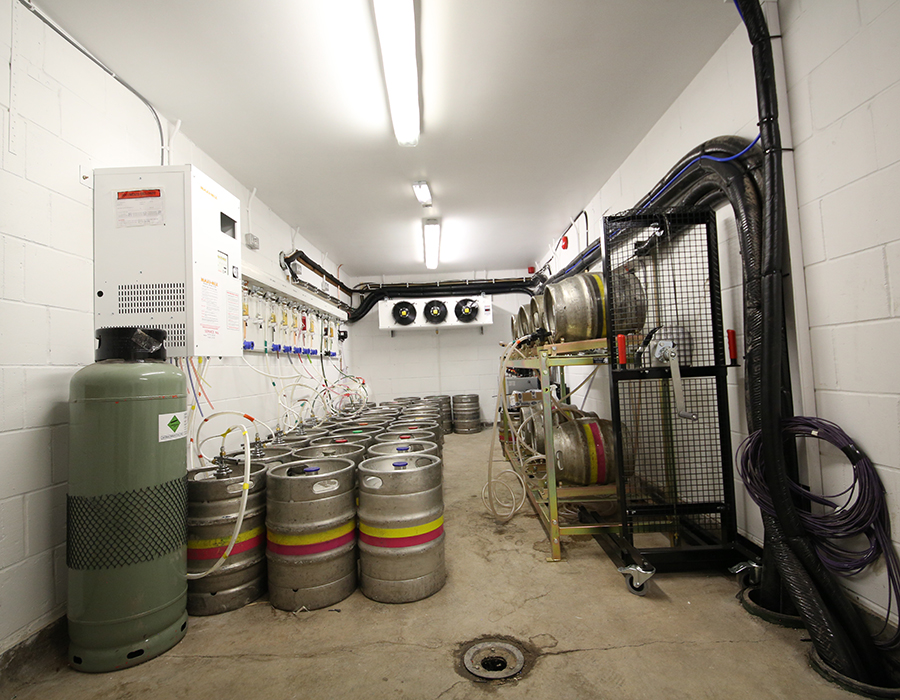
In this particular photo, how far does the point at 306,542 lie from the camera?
176 centimetres

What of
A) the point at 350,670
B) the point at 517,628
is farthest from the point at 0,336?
the point at 517,628

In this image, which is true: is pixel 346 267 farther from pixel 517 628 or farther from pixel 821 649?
pixel 821 649

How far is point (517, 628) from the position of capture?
159cm

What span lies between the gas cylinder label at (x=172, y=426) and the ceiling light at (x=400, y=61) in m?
1.85

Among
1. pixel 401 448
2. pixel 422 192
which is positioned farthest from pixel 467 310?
pixel 401 448

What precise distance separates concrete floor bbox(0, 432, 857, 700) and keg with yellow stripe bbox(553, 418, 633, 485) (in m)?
0.57

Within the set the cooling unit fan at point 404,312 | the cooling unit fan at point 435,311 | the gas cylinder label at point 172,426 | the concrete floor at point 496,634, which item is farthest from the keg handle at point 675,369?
the cooling unit fan at point 404,312

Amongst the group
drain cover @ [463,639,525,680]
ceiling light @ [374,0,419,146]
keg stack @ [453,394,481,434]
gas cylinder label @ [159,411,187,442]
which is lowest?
drain cover @ [463,639,525,680]

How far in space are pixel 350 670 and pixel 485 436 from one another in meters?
4.75

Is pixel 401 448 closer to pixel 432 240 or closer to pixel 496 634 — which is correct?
pixel 496 634

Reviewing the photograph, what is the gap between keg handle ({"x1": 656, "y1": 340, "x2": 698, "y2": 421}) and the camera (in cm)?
180

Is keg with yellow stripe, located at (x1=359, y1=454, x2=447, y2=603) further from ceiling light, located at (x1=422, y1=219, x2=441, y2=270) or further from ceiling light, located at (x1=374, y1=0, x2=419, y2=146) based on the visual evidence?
ceiling light, located at (x1=422, y1=219, x2=441, y2=270)

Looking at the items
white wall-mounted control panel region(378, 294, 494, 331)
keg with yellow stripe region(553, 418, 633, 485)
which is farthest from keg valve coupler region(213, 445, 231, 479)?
white wall-mounted control panel region(378, 294, 494, 331)

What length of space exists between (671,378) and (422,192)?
2.62 meters
